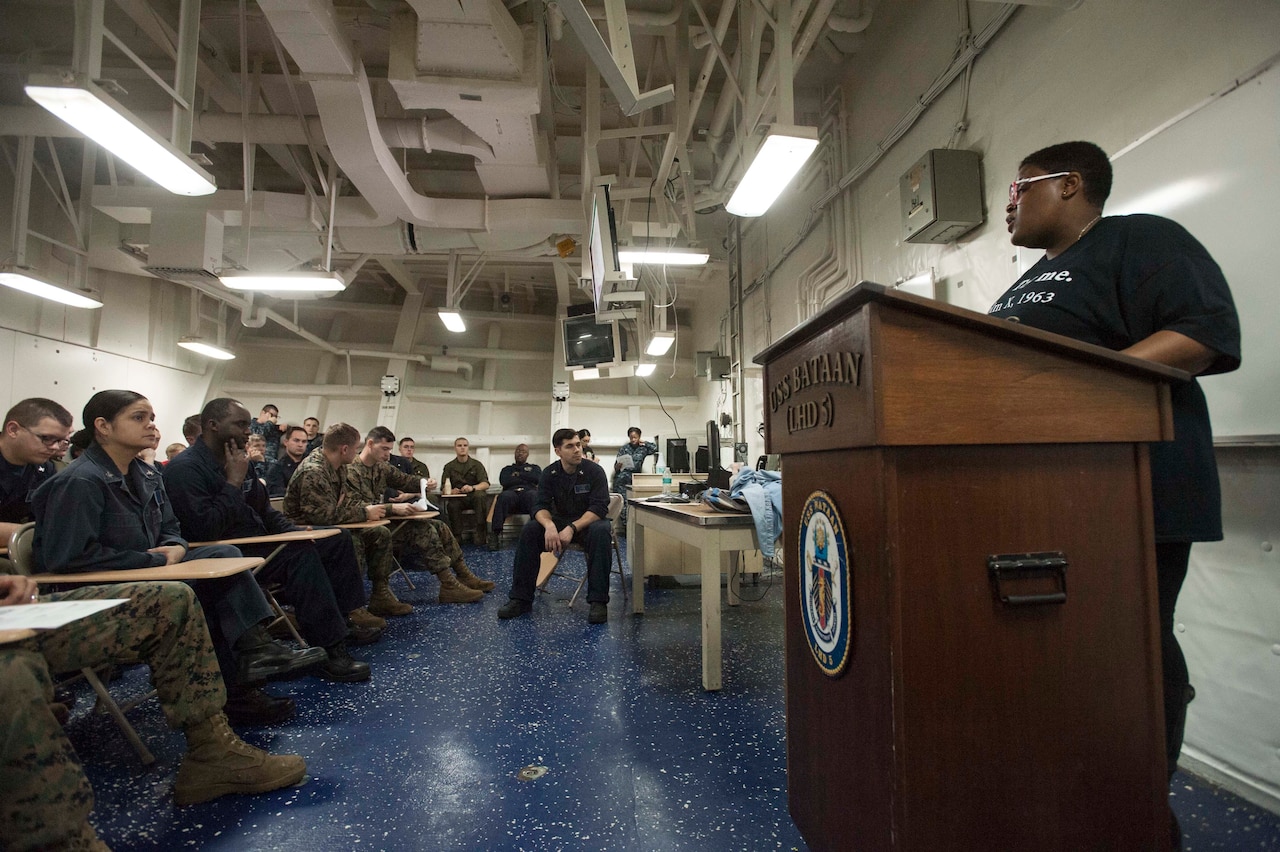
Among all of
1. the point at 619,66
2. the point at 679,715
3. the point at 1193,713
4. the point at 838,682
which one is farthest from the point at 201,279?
the point at 1193,713

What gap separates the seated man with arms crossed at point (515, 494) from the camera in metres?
6.15

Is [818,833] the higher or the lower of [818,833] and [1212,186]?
the lower

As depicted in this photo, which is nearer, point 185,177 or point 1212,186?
point 1212,186

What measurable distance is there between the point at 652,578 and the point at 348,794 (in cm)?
318

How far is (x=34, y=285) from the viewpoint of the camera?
4.50m

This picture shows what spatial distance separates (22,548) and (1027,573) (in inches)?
106

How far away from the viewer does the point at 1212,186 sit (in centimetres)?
159

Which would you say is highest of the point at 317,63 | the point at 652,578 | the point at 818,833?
the point at 317,63

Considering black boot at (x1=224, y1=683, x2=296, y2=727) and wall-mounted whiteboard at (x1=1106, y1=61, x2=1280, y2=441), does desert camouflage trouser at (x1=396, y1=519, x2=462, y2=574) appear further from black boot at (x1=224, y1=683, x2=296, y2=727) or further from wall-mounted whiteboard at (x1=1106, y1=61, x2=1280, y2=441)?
wall-mounted whiteboard at (x1=1106, y1=61, x2=1280, y2=441)

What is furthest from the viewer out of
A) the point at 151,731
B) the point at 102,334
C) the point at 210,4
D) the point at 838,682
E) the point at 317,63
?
the point at 102,334

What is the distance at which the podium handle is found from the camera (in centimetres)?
70

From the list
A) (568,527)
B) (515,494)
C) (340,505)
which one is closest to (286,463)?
(340,505)

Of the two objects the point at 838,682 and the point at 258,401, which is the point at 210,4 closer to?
the point at 838,682

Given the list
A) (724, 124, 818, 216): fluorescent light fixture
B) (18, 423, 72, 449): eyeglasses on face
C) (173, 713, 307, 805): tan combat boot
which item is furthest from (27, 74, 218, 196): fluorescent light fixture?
(724, 124, 818, 216): fluorescent light fixture
